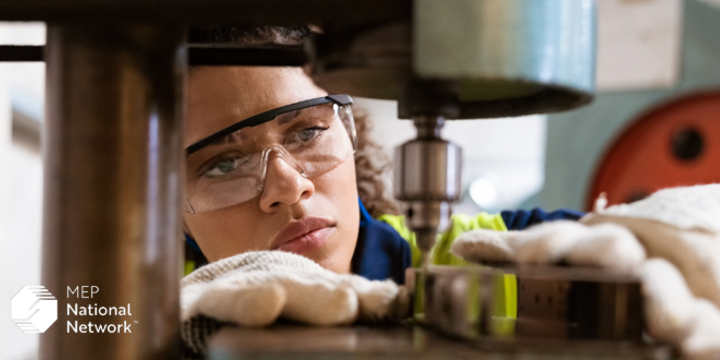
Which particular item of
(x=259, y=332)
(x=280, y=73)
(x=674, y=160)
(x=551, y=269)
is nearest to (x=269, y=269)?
(x=259, y=332)

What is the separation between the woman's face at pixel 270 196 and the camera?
967mm

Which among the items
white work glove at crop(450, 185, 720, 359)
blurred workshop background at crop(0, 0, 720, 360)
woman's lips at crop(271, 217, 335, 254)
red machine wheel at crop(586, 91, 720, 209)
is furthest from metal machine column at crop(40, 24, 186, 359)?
red machine wheel at crop(586, 91, 720, 209)

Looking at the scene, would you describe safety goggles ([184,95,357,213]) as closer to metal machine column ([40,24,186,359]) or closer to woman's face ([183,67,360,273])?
woman's face ([183,67,360,273])

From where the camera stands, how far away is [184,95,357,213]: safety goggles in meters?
0.97

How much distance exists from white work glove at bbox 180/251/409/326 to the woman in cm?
47

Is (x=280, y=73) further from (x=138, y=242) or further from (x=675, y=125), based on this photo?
(x=675, y=125)

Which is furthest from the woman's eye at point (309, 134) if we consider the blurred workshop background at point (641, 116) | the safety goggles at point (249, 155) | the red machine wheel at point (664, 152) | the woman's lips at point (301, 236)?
the red machine wheel at point (664, 152)

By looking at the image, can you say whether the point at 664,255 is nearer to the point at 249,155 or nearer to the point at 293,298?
the point at 293,298

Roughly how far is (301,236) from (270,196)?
0.31ft

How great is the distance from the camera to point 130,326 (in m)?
0.44

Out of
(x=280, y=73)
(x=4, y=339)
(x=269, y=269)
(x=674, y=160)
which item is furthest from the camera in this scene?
(x=674, y=160)

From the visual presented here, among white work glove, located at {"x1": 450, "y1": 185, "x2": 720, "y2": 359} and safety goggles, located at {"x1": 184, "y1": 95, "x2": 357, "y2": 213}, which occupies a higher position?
safety goggles, located at {"x1": 184, "y1": 95, "x2": 357, "y2": 213}

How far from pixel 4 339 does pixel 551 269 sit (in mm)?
1240

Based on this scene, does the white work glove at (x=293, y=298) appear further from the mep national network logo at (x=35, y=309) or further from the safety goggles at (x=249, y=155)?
the safety goggles at (x=249, y=155)
